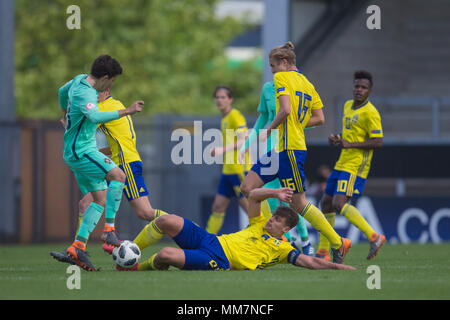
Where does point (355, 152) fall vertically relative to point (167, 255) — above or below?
above

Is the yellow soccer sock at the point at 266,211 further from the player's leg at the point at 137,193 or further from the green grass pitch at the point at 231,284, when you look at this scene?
the player's leg at the point at 137,193

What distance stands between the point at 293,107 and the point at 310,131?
414 inches

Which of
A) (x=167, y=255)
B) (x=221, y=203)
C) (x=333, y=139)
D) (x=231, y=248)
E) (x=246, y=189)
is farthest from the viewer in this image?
(x=221, y=203)

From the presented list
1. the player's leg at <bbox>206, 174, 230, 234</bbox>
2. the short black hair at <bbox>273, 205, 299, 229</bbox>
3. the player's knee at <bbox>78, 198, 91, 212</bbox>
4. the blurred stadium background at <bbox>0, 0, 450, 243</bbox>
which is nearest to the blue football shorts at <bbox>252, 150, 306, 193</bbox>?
the short black hair at <bbox>273, 205, 299, 229</bbox>

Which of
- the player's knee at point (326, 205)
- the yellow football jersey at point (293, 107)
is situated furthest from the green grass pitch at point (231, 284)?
the player's knee at point (326, 205)

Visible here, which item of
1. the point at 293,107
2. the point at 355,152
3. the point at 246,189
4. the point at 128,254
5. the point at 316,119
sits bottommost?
the point at 128,254

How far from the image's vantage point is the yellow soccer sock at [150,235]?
836 centimetres

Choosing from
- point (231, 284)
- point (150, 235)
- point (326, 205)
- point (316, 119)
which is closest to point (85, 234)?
point (150, 235)

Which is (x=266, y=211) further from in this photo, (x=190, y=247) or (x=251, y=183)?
(x=190, y=247)

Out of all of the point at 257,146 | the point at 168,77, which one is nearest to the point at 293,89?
the point at 257,146

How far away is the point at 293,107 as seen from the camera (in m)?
9.10

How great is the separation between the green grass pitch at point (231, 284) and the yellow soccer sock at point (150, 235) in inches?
14.5

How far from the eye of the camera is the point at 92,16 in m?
30.7

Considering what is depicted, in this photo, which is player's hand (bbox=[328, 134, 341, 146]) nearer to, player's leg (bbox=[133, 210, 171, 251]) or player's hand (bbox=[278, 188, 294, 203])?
player's hand (bbox=[278, 188, 294, 203])
